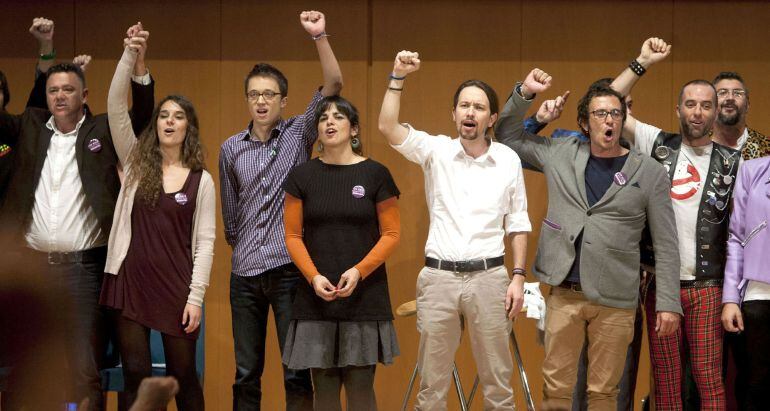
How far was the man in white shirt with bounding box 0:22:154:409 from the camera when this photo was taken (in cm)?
386

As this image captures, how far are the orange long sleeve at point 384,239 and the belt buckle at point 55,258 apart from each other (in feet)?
4.23

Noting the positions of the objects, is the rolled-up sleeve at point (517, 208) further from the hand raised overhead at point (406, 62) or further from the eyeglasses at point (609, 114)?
the hand raised overhead at point (406, 62)

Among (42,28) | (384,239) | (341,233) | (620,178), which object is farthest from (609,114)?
(42,28)

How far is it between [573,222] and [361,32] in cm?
189

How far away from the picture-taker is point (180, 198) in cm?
382

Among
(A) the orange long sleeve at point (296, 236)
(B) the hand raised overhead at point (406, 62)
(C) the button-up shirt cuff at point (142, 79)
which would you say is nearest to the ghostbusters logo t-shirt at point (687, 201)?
(B) the hand raised overhead at point (406, 62)

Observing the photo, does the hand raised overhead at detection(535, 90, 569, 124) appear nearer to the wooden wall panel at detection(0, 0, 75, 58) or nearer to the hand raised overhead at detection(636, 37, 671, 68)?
the hand raised overhead at detection(636, 37, 671, 68)

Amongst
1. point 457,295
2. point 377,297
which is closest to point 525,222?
point 457,295

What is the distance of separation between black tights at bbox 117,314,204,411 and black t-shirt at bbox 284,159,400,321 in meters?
0.49

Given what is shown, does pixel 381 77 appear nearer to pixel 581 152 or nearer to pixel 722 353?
pixel 581 152

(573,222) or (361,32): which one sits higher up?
(361,32)

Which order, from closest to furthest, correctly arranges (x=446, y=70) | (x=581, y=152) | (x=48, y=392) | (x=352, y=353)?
(x=48, y=392)
(x=352, y=353)
(x=581, y=152)
(x=446, y=70)

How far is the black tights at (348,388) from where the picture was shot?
3.74m

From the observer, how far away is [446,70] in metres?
5.08
